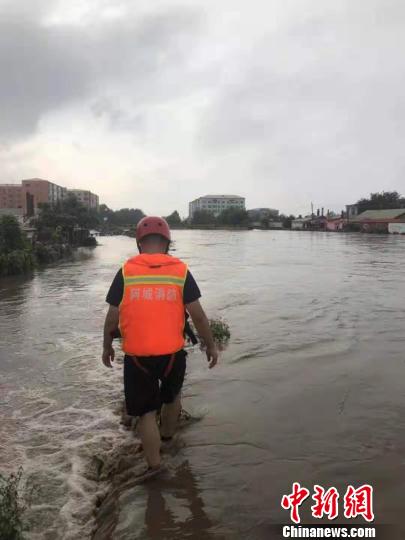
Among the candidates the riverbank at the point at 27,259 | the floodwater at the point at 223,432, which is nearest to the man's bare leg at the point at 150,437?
the floodwater at the point at 223,432

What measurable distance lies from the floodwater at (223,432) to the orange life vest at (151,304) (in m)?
1.14

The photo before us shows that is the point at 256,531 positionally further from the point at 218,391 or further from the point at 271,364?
the point at 271,364

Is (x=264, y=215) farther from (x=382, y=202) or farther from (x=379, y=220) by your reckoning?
(x=379, y=220)

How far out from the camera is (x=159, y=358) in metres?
3.54

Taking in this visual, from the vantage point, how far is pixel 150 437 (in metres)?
3.61

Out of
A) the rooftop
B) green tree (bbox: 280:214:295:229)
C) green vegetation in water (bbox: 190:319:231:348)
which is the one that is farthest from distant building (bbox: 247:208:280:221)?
green vegetation in water (bbox: 190:319:231:348)

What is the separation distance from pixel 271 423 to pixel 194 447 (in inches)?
35.9

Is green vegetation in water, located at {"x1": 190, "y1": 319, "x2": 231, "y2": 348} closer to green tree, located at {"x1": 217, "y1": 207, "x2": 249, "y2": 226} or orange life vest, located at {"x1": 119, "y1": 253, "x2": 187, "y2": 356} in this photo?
orange life vest, located at {"x1": 119, "y1": 253, "x2": 187, "y2": 356}

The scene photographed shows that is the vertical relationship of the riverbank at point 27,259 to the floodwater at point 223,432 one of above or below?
above

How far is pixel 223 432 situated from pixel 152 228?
7.23 ft

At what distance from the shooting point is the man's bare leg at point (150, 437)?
11.7ft

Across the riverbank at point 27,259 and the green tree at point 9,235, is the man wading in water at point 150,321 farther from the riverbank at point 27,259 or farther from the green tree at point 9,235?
the green tree at point 9,235

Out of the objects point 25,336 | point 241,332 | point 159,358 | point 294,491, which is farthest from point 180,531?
point 25,336

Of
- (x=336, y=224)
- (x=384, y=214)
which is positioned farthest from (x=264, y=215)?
(x=384, y=214)
